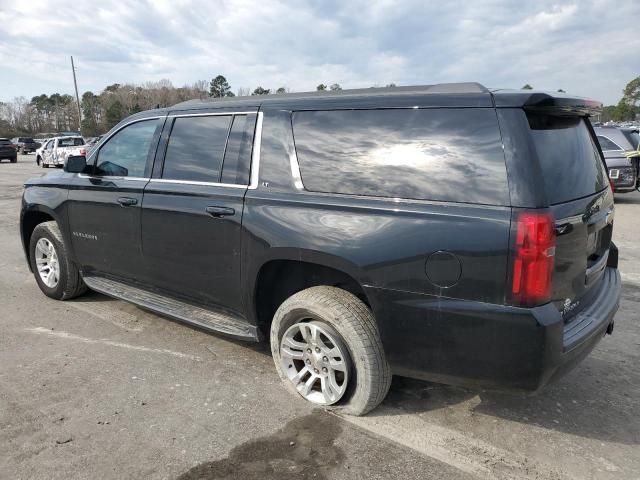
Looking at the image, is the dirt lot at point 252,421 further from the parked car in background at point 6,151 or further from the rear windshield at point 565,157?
the parked car in background at point 6,151

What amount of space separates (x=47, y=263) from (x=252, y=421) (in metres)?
3.35

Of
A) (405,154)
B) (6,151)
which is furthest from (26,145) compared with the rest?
(405,154)

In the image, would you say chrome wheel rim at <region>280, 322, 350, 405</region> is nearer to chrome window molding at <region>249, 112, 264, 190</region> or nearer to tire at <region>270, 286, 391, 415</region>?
tire at <region>270, 286, 391, 415</region>

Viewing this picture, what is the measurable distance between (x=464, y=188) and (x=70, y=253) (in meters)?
Result: 3.81

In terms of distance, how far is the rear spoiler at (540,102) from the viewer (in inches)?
99.2

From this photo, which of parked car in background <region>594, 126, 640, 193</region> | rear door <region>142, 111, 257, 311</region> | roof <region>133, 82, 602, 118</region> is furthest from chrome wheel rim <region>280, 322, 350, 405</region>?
parked car in background <region>594, 126, 640, 193</region>

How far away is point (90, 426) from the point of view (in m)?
3.00

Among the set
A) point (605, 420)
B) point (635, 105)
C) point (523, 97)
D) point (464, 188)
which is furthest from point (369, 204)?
point (635, 105)

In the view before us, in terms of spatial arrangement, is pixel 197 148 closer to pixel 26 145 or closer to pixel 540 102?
pixel 540 102

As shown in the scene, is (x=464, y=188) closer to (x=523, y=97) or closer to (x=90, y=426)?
(x=523, y=97)

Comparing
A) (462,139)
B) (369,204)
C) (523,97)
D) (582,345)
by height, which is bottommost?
(582,345)

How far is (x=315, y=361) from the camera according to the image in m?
3.19

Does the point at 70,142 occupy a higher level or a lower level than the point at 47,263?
higher

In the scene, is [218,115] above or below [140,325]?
above
